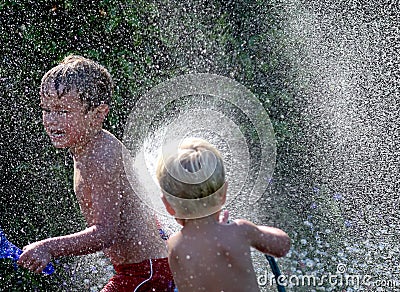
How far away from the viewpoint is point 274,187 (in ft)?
14.8

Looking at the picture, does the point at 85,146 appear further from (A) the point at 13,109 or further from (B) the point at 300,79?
(B) the point at 300,79

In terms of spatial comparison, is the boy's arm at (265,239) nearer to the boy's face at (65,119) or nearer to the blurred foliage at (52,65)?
the boy's face at (65,119)

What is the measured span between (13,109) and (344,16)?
8.28 ft

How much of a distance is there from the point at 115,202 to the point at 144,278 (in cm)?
29

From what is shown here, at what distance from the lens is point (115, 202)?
2.36 metres

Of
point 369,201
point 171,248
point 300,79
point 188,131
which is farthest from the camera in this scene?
point 300,79

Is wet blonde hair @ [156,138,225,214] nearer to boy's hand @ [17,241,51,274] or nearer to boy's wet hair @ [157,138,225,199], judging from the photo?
boy's wet hair @ [157,138,225,199]

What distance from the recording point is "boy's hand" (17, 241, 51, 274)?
2.18 metres

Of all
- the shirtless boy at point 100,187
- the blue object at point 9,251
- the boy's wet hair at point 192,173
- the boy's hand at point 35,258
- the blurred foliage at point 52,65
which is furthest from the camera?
the blurred foliage at point 52,65

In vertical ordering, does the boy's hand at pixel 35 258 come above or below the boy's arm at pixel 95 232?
below

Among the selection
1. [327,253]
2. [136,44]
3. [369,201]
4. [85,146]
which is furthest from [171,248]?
[369,201]

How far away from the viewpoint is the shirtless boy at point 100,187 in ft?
7.70

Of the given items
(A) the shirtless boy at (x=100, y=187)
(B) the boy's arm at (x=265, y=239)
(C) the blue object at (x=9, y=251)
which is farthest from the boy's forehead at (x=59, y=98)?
(B) the boy's arm at (x=265, y=239)

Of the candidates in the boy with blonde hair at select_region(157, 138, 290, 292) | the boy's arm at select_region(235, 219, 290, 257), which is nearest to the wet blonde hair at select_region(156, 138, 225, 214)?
the boy with blonde hair at select_region(157, 138, 290, 292)
